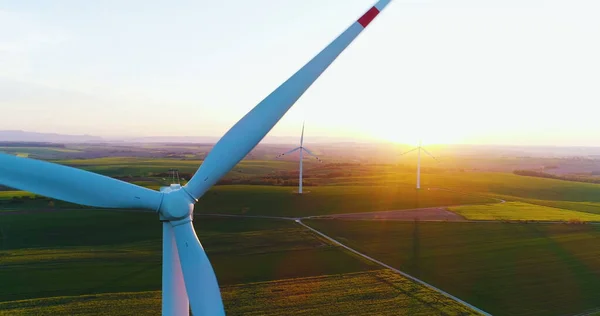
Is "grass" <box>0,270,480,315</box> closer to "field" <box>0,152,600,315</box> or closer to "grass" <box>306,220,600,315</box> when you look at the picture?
"field" <box>0,152,600,315</box>

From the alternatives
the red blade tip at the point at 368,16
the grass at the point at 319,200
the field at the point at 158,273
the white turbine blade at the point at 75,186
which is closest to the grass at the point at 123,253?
the field at the point at 158,273

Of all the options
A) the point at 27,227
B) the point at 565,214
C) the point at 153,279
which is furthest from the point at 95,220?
the point at 565,214

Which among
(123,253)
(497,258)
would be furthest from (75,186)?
(497,258)

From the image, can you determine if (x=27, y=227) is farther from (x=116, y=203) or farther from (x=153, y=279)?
(x=116, y=203)

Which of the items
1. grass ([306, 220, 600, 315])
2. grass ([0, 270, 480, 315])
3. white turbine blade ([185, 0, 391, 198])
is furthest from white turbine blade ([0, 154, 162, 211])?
grass ([306, 220, 600, 315])

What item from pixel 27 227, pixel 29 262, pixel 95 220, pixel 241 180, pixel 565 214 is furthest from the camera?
pixel 241 180
